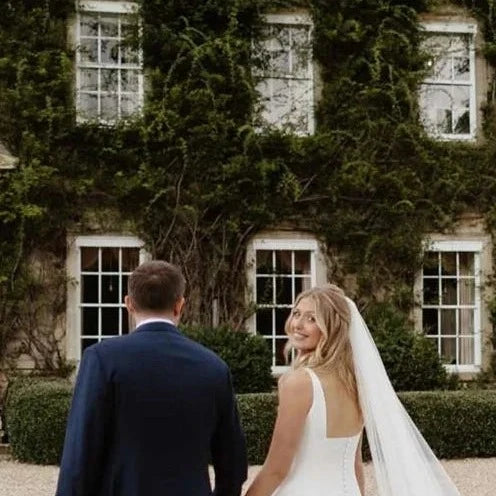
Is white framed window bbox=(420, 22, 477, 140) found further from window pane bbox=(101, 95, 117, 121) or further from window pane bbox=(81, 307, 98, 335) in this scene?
window pane bbox=(81, 307, 98, 335)

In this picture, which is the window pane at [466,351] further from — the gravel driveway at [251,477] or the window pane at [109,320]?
the window pane at [109,320]

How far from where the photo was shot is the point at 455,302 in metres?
13.8

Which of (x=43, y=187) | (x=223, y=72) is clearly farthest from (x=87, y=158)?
(x=223, y=72)

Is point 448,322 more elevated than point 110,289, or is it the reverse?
point 110,289

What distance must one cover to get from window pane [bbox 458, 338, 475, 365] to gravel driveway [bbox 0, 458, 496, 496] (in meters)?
2.98

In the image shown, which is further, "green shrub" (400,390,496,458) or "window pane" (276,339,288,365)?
"window pane" (276,339,288,365)

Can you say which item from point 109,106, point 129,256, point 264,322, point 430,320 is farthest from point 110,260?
point 430,320

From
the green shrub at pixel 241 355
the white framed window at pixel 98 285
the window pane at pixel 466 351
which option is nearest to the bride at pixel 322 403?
the green shrub at pixel 241 355

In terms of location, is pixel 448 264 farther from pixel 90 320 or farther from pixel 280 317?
A: pixel 90 320

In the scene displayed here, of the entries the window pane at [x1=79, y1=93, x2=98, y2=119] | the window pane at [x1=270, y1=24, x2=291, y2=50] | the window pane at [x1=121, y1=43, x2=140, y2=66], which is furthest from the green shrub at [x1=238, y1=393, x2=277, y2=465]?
the window pane at [x1=270, y1=24, x2=291, y2=50]

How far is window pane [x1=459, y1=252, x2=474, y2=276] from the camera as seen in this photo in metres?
13.8

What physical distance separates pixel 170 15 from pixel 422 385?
202 inches

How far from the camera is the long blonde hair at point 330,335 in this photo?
3.79 meters

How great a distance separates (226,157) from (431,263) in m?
2.77
